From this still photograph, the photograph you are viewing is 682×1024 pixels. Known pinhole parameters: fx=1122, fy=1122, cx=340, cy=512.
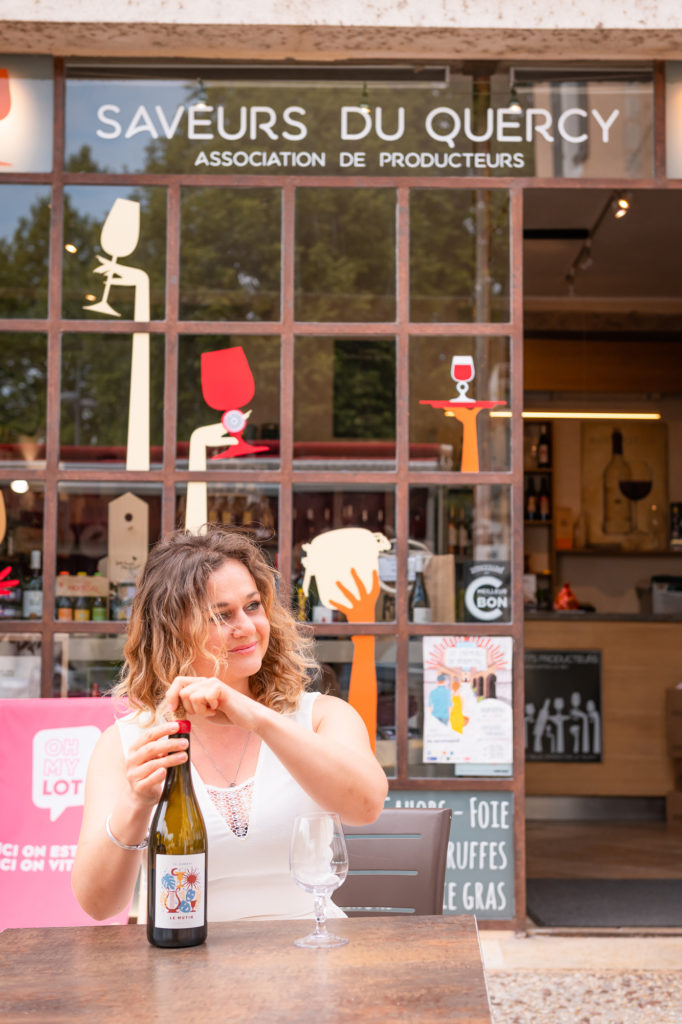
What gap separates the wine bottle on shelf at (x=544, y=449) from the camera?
30.2 ft

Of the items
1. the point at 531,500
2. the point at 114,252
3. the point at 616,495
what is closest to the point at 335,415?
the point at 114,252

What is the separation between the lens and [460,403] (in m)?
3.87

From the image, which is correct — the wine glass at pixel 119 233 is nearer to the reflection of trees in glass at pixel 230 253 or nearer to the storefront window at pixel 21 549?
the reflection of trees in glass at pixel 230 253

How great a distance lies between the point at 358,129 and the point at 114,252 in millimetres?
942

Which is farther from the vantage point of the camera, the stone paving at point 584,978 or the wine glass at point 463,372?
the wine glass at point 463,372

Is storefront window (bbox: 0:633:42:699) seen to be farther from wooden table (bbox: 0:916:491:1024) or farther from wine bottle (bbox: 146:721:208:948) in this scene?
wine bottle (bbox: 146:721:208:948)

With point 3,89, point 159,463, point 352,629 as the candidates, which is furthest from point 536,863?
point 3,89

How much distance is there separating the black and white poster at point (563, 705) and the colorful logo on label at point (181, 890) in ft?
15.9

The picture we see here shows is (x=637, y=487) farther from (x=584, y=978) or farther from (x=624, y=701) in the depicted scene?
(x=584, y=978)

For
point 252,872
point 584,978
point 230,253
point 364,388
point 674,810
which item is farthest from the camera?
point 674,810

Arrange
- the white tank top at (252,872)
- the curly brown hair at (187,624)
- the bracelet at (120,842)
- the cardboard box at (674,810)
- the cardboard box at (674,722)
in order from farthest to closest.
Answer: the cardboard box at (674,722)
the cardboard box at (674,810)
the curly brown hair at (187,624)
the white tank top at (252,872)
the bracelet at (120,842)

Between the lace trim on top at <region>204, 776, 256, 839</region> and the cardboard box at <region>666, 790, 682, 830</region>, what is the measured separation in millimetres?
4740

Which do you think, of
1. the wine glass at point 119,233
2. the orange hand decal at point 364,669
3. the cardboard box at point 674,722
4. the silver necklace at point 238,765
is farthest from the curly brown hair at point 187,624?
the cardboard box at point 674,722

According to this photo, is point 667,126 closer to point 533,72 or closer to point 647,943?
point 533,72
